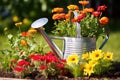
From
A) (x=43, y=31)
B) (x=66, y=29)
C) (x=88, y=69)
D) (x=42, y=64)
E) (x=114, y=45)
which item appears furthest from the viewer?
(x=114, y=45)

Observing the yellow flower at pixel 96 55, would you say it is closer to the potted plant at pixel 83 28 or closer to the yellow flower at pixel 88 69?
the yellow flower at pixel 88 69

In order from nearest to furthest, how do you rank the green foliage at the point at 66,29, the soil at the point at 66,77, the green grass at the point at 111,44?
the soil at the point at 66,77 → the green foliage at the point at 66,29 → the green grass at the point at 111,44

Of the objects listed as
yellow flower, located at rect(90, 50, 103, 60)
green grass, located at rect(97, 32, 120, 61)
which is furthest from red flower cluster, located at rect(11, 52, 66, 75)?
green grass, located at rect(97, 32, 120, 61)

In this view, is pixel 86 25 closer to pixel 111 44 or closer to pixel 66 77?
pixel 66 77

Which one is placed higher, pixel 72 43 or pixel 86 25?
pixel 86 25

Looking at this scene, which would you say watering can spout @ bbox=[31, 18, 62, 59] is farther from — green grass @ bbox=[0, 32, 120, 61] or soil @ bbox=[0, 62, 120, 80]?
green grass @ bbox=[0, 32, 120, 61]

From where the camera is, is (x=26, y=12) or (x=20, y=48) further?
(x=26, y=12)

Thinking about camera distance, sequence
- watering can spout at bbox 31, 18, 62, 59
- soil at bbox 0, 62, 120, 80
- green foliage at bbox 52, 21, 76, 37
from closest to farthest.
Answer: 1. soil at bbox 0, 62, 120, 80
2. watering can spout at bbox 31, 18, 62, 59
3. green foliage at bbox 52, 21, 76, 37

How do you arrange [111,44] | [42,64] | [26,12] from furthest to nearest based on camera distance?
[26,12]
[111,44]
[42,64]

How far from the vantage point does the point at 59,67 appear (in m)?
4.30

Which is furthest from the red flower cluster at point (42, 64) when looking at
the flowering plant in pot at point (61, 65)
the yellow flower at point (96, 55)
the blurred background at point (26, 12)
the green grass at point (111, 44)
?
the blurred background at point (26, 12)

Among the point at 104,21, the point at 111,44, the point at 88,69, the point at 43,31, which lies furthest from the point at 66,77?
the point at 111,44

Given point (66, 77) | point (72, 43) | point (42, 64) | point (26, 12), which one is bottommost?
point (26, 12)

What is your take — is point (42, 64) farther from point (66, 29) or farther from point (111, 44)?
point (111, 44)
